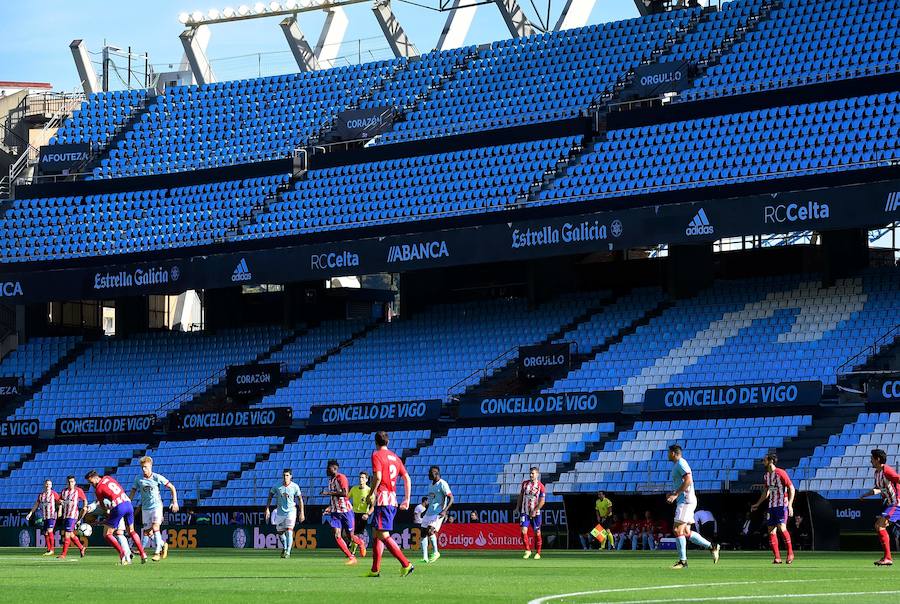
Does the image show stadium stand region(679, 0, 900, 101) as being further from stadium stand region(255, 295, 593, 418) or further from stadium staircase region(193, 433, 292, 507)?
stadium staircase region(193, 433, 292, 507)

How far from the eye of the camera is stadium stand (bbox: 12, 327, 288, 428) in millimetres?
52344

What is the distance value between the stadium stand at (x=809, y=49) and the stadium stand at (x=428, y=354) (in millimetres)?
9066

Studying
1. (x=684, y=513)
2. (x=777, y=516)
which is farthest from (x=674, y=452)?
(x=777, y=516)

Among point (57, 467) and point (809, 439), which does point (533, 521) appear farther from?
point (57, 467)

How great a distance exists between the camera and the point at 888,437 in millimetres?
36438

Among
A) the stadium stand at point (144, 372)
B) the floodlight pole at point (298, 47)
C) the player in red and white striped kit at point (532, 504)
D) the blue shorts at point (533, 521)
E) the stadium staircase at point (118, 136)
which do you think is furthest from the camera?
the floodlight pole at point (298, 47)

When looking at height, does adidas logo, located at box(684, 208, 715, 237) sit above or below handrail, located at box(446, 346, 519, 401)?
above

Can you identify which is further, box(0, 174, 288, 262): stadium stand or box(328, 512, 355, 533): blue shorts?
box(0, 174, 288, 262): stadium stand

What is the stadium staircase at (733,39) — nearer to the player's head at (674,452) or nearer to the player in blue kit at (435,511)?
the player in blue kit at (435,511)

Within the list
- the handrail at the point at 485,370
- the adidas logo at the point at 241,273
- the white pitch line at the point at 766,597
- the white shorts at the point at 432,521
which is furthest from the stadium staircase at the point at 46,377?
the white pitch line at the point at 766,597

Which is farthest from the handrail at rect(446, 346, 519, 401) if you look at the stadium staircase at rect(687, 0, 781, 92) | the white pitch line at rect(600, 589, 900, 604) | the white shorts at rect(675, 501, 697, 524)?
the white pitch line at rect(600, 589, 900, 604)

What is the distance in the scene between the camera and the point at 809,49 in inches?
1871

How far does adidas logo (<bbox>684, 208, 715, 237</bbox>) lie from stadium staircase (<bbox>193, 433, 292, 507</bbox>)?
14379 millimetres

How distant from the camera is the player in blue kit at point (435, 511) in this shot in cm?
2845
